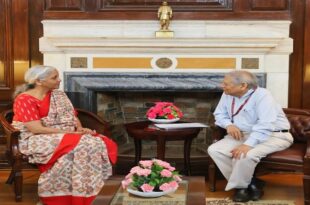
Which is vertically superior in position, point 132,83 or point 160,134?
point 132,83

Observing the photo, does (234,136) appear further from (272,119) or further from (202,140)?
(202,140)

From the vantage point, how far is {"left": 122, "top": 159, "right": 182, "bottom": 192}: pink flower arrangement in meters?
2.75

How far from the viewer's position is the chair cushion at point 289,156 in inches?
152

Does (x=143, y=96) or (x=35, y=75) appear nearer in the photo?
(x=35, y=75)

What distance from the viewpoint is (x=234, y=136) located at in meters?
4.11

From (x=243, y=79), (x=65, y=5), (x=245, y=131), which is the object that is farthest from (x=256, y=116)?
(x=65, y=5)

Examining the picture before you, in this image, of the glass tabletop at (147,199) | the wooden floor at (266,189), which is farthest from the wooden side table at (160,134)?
the glass tabletop at (147,199)

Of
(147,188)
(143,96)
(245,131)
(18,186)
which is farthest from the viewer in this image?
(143,96)

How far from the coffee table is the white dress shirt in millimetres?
939

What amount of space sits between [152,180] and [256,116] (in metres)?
1.61

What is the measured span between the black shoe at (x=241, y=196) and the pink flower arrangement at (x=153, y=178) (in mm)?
1315

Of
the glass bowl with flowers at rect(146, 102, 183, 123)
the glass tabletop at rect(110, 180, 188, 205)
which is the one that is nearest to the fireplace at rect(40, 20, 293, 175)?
the glass bowl with flowers at rect(146, 102, 183, 123)

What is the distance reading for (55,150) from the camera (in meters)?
3.83

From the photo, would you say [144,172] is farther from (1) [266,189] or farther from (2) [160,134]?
(1) [266,189]
